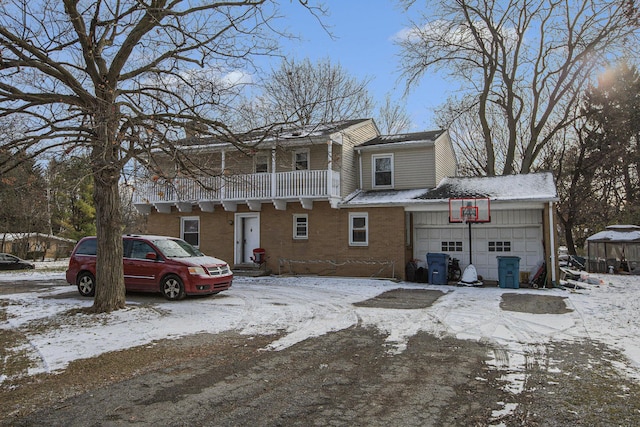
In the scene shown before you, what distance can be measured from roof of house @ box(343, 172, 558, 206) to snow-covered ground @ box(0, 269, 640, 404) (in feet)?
13.6

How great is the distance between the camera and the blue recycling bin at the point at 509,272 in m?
15.1

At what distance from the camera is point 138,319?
358 inches

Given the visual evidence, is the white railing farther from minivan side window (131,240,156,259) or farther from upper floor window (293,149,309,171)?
minivan side window (131,240,156,259)

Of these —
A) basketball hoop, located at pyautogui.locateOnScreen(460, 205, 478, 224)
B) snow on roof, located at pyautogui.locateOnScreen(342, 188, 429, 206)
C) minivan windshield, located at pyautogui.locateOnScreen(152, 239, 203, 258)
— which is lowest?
minivan windshield, located at pyautogui.locateOnScreen(152, 239, 203, 258)

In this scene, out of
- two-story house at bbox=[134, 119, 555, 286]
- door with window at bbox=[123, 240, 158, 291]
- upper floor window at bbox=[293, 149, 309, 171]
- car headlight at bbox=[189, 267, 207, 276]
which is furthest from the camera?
upper floor window at bbox=[293, 149, 309, 171]

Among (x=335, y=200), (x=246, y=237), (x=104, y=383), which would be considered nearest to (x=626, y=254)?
(x=335, y=200)

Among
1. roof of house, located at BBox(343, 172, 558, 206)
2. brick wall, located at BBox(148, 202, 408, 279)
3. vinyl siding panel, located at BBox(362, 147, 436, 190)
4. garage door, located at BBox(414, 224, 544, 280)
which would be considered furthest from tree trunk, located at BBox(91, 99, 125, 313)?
vinyl siding panel, located at BBox(362, 147, 436, 190)

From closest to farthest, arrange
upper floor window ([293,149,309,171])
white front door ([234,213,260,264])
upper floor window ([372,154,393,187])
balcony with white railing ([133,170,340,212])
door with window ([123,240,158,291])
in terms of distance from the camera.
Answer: door with window ([123,240,158,291]), balcony with white railing ([133,170,340,212]), upper floor window ([372,154,393,187]), upper floor window ([293,149,309,171]), white front door ([234,213,260,264])

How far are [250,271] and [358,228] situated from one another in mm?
4777

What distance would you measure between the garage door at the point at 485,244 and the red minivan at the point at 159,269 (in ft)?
29.8

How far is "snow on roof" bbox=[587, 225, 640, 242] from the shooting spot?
2259 centimetres

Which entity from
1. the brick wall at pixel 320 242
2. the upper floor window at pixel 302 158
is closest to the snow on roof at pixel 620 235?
the brick wall at pixel 320 242

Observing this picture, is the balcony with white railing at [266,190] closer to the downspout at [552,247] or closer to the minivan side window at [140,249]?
the minivan side window at [140,249]

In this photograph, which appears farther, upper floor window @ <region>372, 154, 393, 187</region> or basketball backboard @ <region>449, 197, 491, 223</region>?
upper floor window @ <region>372, 154, 393, 187</region>
